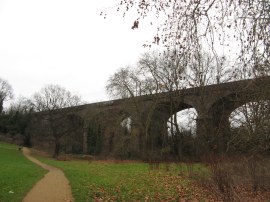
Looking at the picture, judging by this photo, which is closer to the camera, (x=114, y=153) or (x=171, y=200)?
(x=171, y=200)

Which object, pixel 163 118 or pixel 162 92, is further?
pixel 163 118

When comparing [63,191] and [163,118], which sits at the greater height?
[163,118]

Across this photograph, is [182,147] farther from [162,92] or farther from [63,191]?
[63,191]

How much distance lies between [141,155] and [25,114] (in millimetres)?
33127

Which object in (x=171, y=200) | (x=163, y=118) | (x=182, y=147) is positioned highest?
(x=163, y=118)

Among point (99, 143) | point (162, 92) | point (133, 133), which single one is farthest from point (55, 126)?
point (162, 92)

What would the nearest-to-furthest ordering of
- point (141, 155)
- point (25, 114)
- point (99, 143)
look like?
point (141, 155) < point (99, 143) < point (25, 114)

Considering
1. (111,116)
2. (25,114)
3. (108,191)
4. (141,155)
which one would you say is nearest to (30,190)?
(108,191)

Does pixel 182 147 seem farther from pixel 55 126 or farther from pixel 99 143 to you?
pixel 55 126

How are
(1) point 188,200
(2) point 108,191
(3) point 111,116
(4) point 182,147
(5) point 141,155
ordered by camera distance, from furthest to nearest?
(3) point 111,116
(5) point 141,155
(4) point 182,147
(2) point 108,191
(1) point 188,200

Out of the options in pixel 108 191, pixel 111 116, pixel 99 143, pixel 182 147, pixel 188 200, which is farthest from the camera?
pixel 99 143

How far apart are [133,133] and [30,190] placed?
28758 millimetres

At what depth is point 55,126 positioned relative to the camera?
5188 centimetres

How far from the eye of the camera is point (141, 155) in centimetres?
4031
